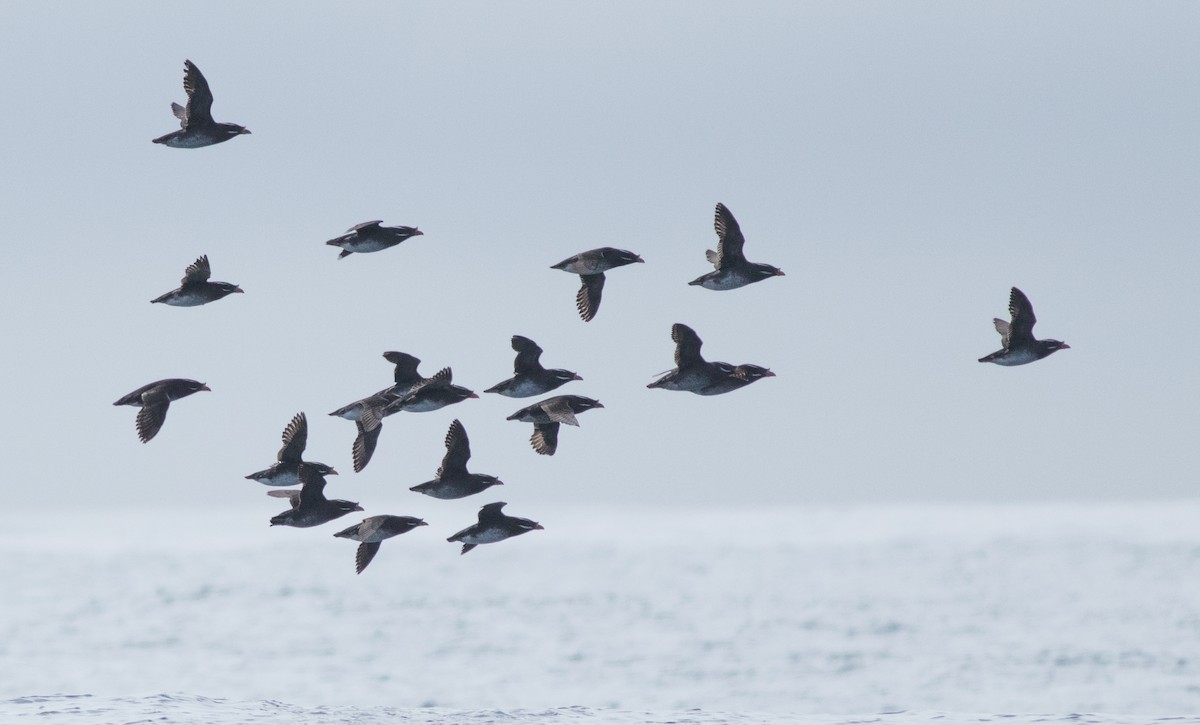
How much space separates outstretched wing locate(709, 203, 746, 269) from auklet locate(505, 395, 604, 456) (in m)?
3.77

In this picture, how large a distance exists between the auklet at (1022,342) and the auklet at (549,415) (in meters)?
7.67

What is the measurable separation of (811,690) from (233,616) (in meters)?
61.3

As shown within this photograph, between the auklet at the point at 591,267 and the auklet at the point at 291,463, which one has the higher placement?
the auklet at the point at 591,267

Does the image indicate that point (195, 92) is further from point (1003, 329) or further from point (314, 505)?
point (1003, 329)

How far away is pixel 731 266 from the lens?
30.9 meters

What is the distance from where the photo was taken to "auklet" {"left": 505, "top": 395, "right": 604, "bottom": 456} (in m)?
29.4

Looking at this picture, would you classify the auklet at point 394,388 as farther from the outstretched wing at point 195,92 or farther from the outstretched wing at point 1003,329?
the outstretched wing at point 1003,329

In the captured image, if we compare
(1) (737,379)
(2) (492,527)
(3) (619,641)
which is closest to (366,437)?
(2) (492,527)

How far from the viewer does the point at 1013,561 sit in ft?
552

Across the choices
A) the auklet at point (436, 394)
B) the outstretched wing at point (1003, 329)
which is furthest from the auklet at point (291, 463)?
the outstretched wing at point (1003, 329)

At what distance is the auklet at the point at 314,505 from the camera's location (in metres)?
30.0

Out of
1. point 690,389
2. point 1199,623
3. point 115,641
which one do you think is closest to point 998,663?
point 1199,623

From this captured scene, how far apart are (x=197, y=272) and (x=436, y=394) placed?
5380 mm

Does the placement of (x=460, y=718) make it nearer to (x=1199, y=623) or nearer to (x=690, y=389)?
(x=690, y=389)
